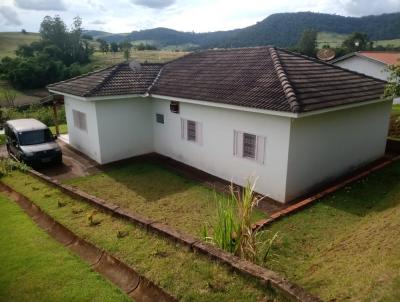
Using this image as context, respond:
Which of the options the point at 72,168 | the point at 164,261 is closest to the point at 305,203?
the point at 164,261

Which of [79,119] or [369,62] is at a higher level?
[369,62]

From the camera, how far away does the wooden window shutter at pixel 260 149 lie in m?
10.7

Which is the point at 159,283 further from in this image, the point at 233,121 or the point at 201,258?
the point at 233,121

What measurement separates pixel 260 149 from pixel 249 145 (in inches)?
23.9

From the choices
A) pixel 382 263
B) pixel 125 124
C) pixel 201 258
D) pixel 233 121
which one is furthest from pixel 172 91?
pixel 382 263

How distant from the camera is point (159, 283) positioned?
17.1 ft

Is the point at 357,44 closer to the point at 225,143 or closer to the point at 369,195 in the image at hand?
the point at 369,195

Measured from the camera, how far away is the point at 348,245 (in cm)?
709

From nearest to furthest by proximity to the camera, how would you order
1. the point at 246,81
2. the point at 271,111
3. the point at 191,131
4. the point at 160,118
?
the point at 271,111
the point at 246,81
the point at 191,131
the point at 160,118

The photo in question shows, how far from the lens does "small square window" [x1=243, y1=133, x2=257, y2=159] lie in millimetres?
11117

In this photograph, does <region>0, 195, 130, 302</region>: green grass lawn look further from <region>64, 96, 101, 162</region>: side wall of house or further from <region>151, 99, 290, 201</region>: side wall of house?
<region>64, 96, 101, 162</region>: side wall of house

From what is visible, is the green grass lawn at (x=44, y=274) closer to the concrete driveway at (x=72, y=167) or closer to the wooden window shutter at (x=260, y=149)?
the concrete driveway at (x=72, y=167)

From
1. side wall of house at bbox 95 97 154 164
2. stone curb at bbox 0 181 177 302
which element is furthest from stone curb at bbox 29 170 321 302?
side wall of house at bbox 95 97 154 164

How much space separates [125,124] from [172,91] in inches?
109
